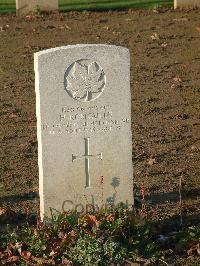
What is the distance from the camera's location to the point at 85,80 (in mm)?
6898

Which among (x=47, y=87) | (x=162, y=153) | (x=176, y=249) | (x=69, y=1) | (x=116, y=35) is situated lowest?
(x=176, y=249)

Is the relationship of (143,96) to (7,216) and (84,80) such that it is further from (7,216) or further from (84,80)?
(84,80)

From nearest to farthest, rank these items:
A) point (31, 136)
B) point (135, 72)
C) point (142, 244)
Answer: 1. point (142, 244)
2. point (31, 136)
3. point (135, 72)

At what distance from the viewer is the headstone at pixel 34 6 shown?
1814cm

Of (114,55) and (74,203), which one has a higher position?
(114,55)

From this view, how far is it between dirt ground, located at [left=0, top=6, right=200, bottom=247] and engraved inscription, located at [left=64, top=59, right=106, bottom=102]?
4.21 ft

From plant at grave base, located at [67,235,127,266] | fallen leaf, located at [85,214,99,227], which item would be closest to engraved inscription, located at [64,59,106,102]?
fallen leaf, located at [85,214,99,227]

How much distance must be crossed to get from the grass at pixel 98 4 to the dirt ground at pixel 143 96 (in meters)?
0.74

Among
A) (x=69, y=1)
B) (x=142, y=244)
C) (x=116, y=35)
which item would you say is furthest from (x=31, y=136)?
(x=69, y=1)

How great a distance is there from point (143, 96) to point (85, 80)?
4.77 meters

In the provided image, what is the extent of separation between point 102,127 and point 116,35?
909 cm

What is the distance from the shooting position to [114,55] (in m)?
6.93

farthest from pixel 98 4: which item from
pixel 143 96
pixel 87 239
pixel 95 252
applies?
pixel 95 252

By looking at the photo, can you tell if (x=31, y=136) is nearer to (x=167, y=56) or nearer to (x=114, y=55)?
(x=114, y=55)
